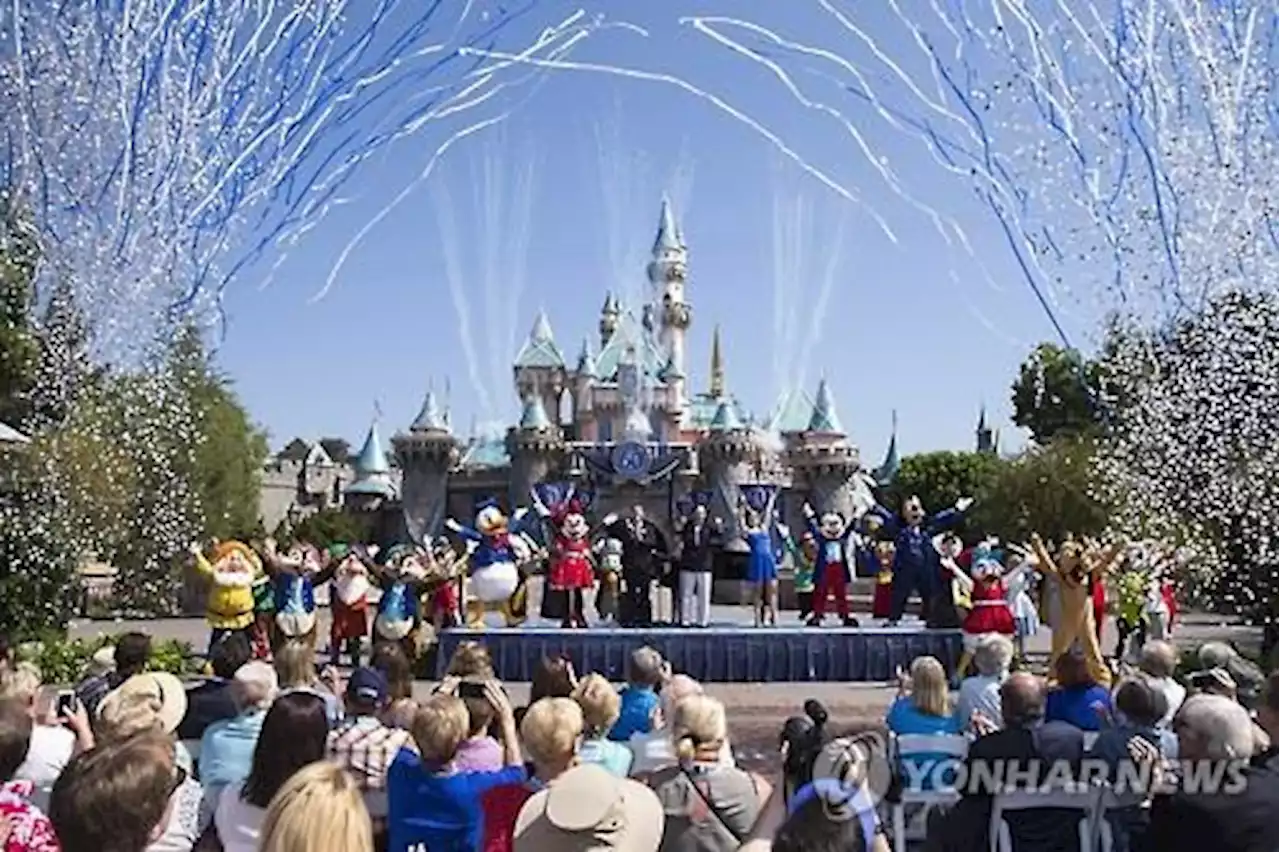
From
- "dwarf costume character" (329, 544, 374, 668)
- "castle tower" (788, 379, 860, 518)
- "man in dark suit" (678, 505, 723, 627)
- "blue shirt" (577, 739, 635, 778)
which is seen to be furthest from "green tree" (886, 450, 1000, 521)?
"blue shirt" (577, 739, 635, 778)

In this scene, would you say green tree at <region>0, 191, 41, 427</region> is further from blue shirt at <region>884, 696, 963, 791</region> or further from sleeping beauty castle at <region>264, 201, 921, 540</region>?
sleeping beauty castle at <region>264, 201, 921, 540</region>

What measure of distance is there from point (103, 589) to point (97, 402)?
6482mm

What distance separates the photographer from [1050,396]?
67.6 metres

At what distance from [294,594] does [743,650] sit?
216 inches

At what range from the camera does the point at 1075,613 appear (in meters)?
14.9

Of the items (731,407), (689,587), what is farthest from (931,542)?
(731,407)

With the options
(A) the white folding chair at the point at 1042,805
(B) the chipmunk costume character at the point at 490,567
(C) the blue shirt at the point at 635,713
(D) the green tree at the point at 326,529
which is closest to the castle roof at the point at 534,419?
(D) the green tree at the point at 326,529

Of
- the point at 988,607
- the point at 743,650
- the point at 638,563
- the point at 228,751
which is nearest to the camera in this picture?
the point at 228,751

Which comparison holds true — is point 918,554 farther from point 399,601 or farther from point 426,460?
point 426,460

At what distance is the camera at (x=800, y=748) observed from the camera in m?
4.94

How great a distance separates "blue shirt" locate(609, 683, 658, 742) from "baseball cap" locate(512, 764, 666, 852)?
8.62ft

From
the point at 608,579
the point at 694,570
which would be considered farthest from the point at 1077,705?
the point at 608,579

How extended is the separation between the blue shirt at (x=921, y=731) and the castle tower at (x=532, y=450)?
8288 cm

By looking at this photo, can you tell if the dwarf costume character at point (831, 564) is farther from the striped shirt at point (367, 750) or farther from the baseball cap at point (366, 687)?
the striped shirt at point (367, 750)
